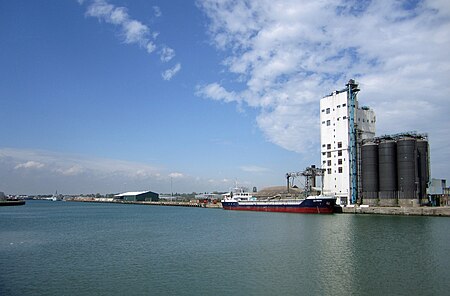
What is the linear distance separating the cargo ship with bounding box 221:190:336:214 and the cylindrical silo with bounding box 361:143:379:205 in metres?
5.76

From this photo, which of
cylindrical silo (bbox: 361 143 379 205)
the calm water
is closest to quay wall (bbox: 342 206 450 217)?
cylindrical silo (bbox: 361 143 379 205)

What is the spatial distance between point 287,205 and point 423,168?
2405cm

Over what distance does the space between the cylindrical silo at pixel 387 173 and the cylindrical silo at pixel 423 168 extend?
3831 millimetres

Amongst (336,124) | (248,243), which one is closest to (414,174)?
(336,124)

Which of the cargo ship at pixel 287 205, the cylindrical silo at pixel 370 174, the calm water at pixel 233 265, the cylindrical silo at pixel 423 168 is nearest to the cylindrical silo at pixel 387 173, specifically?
the cylindrical silo at pixel 370 174

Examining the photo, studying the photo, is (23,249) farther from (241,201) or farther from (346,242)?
(241,201)

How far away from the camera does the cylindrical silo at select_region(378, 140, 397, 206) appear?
2520 inches

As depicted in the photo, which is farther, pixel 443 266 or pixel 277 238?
pixel 277 238

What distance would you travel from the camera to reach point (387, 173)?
64938mm

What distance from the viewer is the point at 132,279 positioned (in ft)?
66.7

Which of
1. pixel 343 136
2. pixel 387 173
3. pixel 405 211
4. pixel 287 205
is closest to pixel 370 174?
pixel 387 173

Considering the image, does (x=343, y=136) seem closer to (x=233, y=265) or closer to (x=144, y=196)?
(x=233, y=265)

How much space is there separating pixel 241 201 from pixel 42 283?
2800 inches

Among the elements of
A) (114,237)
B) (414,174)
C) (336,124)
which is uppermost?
(336,124)
